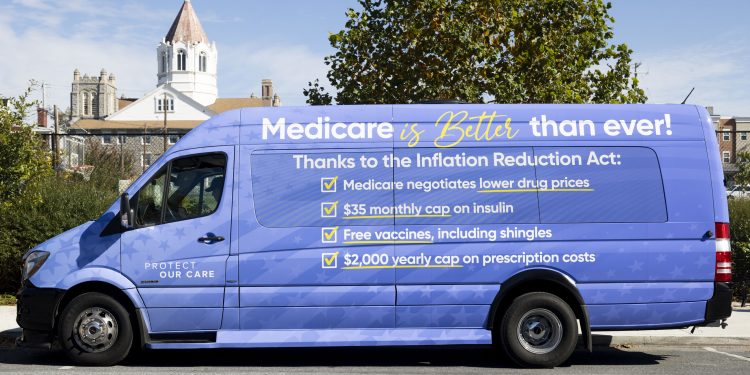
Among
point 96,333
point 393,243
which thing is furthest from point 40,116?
point 393,243

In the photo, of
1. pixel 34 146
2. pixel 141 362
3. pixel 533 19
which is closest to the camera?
pixel 141 362

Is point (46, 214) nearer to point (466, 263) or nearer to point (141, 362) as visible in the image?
point (141, 362)

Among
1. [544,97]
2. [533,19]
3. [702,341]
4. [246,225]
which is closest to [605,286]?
[702,341]

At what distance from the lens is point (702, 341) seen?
10.5 meters

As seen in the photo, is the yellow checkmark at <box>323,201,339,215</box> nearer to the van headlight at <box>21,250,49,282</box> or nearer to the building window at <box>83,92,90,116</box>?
the van headlight at <box>21,250,49,282</box>

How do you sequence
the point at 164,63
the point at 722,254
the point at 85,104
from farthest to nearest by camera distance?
the point at 85,104, the point at 164,63, the point at 722,254

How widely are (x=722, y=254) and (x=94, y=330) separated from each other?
633 centimetres

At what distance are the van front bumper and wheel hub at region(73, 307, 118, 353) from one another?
0.27 m

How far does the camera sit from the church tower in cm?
11965

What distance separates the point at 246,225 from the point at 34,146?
577cm

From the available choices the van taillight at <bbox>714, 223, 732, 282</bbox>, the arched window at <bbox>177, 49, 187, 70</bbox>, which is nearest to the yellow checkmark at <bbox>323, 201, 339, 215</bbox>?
the van taillight at <bbox>714, 223, 732, 282</bbox>

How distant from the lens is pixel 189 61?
119625 mm

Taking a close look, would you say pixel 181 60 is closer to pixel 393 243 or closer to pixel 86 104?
pixel 86 104

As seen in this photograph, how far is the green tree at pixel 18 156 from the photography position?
41.0 feet
